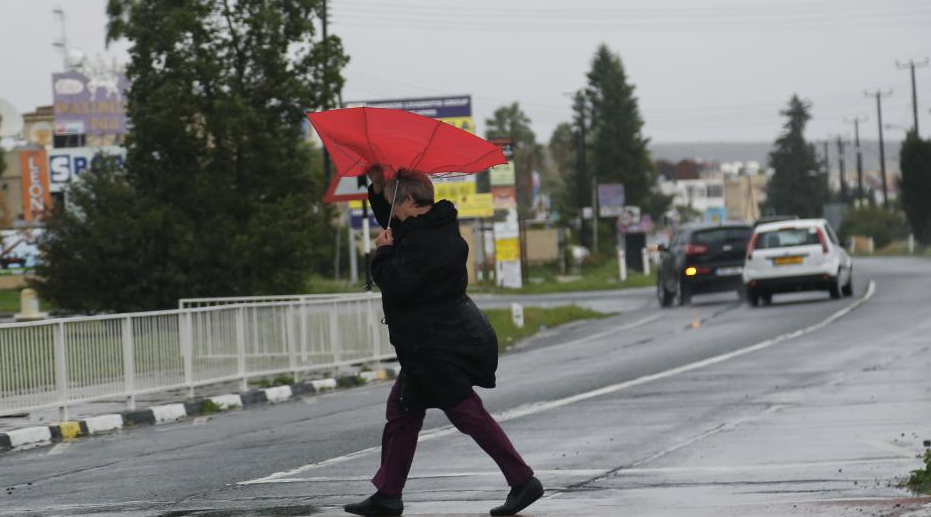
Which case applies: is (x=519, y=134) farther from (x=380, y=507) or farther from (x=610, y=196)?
(x=380, y=507)

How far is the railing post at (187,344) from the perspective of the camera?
1895 cm

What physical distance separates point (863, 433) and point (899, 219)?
362 ft

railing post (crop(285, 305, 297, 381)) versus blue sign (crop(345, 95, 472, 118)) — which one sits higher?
blue sign (crop(345, 95, 472, 118))

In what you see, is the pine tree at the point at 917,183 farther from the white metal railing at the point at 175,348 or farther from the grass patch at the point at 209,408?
the grass patch at the point at 209,408

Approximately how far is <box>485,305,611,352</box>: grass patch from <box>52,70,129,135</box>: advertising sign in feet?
154

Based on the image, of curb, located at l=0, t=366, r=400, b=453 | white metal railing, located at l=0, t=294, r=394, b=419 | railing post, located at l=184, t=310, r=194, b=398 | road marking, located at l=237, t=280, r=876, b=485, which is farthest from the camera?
railing post, located at l=184, t=310, r=194, b=398

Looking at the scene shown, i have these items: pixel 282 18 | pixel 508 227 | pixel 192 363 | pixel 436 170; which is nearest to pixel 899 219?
pixel 508 227

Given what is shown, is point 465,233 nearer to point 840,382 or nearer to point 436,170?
point 840,382

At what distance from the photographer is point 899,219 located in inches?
4648

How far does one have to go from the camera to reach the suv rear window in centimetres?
3578

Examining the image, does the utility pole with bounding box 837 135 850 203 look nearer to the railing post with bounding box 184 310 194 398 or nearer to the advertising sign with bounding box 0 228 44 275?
the advertising sign with bounding box 0 228 44 275

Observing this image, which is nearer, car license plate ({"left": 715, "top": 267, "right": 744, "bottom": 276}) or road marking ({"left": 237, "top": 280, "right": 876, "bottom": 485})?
road marking ({"left": 237, "top": 280, "right": 876, "bottom": 485})

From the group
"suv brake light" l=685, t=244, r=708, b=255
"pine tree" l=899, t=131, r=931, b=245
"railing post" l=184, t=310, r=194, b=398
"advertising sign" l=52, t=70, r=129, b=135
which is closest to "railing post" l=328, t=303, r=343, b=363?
"railing post" l=184, t=310, r=194, b=398

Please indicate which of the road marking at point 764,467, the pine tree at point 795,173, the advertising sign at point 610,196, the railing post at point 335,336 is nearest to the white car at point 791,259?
the railing post at point 335,336
